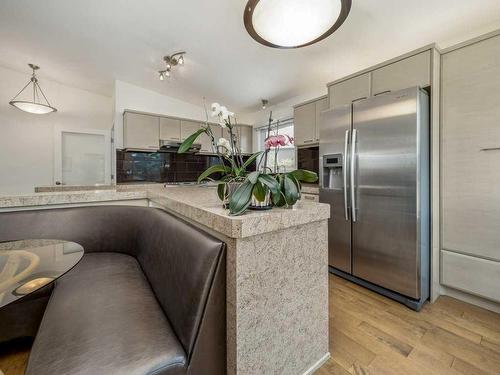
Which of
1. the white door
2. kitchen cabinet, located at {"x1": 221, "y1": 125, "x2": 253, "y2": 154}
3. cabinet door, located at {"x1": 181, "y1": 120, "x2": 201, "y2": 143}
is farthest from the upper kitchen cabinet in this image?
the white door

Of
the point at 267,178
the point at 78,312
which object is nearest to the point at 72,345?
the point at 78,312

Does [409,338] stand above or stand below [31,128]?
below

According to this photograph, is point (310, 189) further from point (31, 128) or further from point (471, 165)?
point (31, 128)

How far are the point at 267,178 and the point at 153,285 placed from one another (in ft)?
3.03

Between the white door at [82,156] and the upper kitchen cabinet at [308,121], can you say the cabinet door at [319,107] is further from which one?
the white door at [82,156]

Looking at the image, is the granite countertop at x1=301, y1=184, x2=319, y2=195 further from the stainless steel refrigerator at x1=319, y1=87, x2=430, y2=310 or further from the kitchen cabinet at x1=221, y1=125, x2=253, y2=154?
the kitchen cabinet at x1=221, y1=125, x2=253, y2=154

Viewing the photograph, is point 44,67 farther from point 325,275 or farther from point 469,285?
point 469,285

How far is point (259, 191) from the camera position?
39.9 inches

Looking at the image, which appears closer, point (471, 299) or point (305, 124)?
point (471, 299)

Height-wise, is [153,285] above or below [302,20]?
below

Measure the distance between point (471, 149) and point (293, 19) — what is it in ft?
5.68

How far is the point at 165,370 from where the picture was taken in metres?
0.78

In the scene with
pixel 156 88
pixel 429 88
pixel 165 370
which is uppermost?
pixel 156 88

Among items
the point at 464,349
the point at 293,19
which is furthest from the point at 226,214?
the point at 464,349
